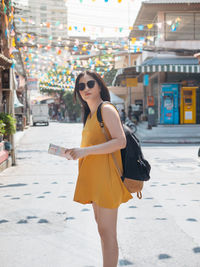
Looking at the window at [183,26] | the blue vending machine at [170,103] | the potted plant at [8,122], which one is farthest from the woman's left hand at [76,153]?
the window at [183,26]

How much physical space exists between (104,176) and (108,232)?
0.42 meters

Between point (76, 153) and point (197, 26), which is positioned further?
point (197, 26)

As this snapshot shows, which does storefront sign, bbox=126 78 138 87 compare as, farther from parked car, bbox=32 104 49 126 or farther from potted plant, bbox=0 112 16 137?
parked car, bbox=32 104 49 126

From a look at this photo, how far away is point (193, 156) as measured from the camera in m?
14.2

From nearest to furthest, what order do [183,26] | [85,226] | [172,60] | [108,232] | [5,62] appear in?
[108,232] < [85,226] < [5,62] < [172,60] < [183,26]

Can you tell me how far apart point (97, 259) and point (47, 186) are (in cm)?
474

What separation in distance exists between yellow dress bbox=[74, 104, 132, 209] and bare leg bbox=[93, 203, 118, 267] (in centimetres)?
7

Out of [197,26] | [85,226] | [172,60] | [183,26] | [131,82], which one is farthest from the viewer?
[131,82]

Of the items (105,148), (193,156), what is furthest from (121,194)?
(193,156)

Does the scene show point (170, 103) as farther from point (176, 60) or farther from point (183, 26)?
point (183, 26)

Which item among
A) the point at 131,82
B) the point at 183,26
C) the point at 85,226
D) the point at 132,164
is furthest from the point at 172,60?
the point at 132,164

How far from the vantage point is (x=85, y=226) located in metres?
5.39

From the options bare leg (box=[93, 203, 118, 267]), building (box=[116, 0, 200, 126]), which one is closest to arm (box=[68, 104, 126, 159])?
bare leg (box=[93, 203, 118, 267])

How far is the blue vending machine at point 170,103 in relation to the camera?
25703 millimetres
